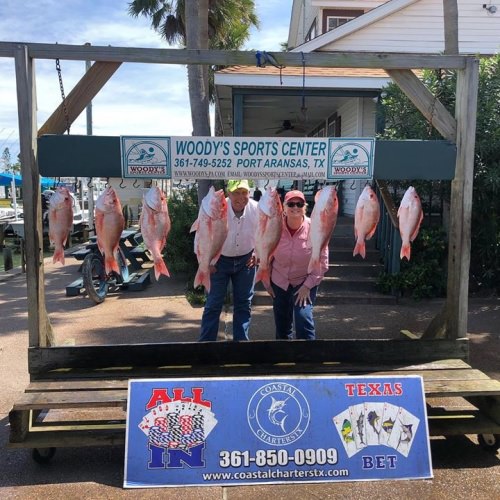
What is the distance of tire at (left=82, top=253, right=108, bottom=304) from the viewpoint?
7469 millimetres

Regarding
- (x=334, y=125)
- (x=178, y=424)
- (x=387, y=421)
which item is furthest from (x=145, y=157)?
(x=334, y=125)

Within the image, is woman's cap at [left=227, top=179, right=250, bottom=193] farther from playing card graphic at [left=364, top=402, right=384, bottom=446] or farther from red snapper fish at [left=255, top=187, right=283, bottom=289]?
playing card graphic at [left=364, top=402, right=384, bottom=446]

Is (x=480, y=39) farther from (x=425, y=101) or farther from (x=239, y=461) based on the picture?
(x=239, y=461)

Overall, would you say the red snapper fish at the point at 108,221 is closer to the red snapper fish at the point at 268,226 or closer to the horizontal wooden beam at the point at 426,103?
the red snapper fish at the point at 268,226

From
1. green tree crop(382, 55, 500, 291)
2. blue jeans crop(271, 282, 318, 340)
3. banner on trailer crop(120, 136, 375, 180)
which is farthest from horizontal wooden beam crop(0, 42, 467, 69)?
green tree crop(382, 55, 500, 291)

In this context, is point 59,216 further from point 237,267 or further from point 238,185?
point 237,267

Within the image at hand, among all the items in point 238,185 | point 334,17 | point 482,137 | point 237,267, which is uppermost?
point 334,17

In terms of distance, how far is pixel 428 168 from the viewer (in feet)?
11.5

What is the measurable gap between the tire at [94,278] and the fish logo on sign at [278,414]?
506cm

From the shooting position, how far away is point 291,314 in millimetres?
4266

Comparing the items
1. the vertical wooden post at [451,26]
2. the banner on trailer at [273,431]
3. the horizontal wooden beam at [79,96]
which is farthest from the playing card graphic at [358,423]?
the vertical wooden post at [451,26]

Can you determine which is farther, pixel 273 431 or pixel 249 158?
pixel 249 158

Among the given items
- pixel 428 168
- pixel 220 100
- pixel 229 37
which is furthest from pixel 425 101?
pixel 229 37

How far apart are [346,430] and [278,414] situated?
1.34ft
